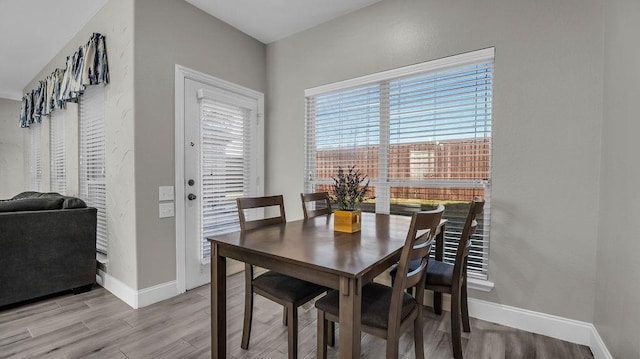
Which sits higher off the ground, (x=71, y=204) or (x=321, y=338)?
(x=71, y=204)

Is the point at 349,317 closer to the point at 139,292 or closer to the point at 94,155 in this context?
the point at 139,292

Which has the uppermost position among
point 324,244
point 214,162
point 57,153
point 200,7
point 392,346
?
point 200,7

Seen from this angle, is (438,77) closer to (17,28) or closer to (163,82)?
(163,82)

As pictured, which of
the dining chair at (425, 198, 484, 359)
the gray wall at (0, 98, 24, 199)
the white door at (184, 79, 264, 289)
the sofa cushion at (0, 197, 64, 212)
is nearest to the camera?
the dining chair at (425, 198, 484, 359)

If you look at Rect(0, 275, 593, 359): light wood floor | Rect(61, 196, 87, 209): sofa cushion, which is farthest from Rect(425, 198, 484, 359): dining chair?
Rect(61, 196, 87, 209): sofa cushion

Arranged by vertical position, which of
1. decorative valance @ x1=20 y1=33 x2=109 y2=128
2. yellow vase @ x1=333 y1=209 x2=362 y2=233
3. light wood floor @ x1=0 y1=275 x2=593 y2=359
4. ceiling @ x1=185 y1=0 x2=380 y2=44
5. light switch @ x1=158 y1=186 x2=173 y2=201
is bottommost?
light wood floor @ x1=0 y1=275 x2=593 y2=359

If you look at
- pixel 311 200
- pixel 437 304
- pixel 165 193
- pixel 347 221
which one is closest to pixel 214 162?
pixel 165 193

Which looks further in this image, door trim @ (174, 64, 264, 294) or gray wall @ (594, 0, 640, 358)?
door trim @ (174, 64, 264, 294)

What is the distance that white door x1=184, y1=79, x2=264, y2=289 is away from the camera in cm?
274

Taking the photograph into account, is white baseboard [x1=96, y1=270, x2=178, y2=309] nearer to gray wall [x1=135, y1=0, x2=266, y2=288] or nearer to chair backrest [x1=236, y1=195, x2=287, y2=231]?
gray wall [x1=135, y1=0, x2=266, y2=288]

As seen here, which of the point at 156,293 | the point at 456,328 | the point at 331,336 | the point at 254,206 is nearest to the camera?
the point at 456,328

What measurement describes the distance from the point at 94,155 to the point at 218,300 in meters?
2.51

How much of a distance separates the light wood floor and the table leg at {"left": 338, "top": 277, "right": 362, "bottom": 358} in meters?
0.80

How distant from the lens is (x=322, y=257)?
4.01ft
